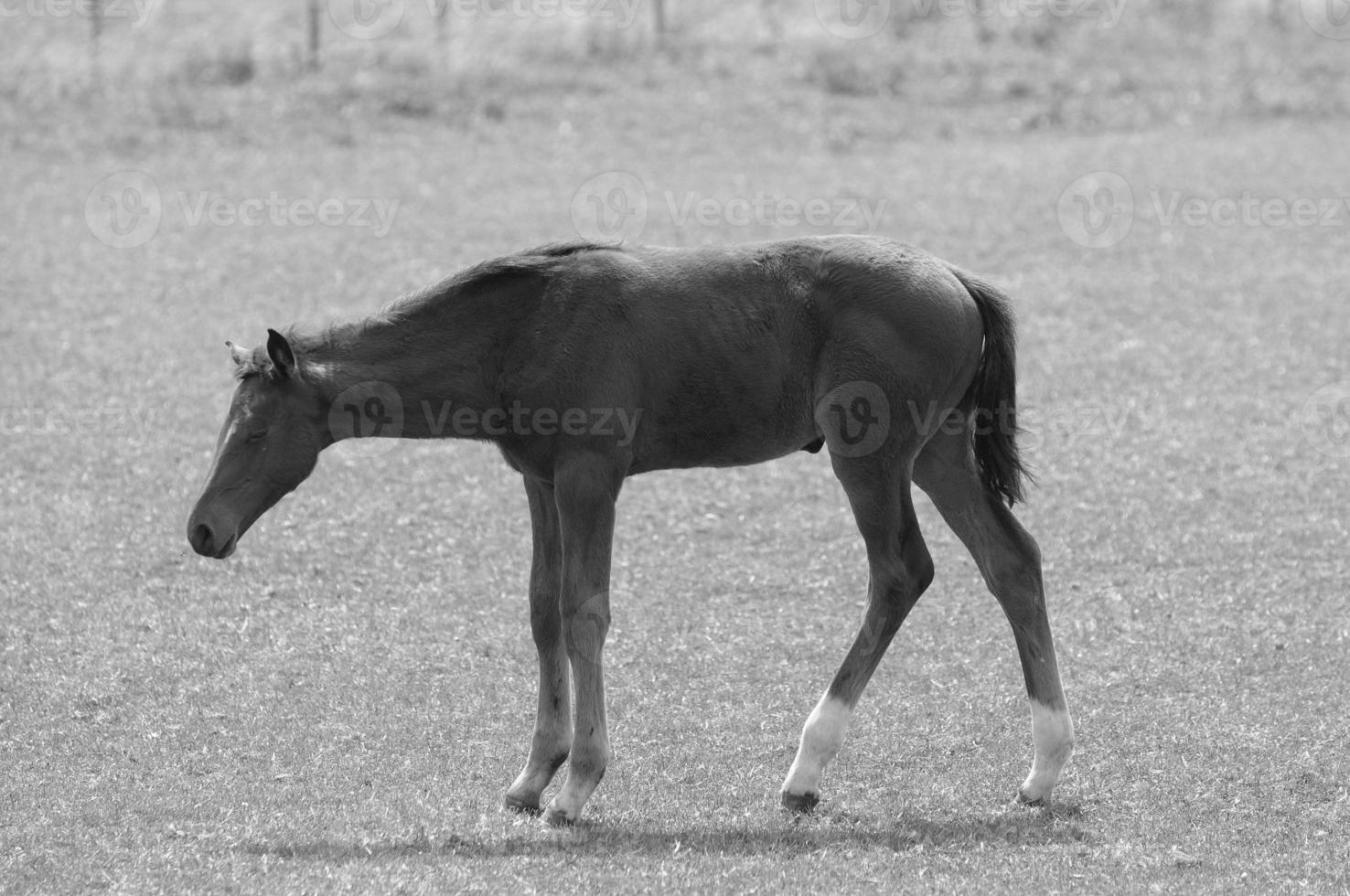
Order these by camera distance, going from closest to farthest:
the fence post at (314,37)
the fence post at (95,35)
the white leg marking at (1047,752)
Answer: the white leg marking at (1047,752) < the fence post at (314,37) < the fence post at (95,35)

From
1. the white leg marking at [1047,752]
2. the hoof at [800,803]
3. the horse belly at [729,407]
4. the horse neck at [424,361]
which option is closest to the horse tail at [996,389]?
the horse belly at [729,407]

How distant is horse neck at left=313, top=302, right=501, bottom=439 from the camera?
7555 mm

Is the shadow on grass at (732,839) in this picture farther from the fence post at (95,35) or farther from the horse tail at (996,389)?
the fence post at (95,35)

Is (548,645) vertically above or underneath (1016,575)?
underneath

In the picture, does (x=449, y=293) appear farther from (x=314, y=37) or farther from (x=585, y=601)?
(x=314, y=37)

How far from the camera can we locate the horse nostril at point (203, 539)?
721cm

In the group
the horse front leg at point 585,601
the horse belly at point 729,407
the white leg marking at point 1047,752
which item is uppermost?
the horse belly at point 729,407

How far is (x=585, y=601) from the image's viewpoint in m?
7.49

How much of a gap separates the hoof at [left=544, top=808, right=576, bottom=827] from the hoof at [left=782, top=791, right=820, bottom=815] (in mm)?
1024

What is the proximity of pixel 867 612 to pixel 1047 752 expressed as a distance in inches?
43.3

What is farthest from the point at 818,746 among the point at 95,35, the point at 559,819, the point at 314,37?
the point at 95,35

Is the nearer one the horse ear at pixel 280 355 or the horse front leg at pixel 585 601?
the horse ear at pixel 280 355

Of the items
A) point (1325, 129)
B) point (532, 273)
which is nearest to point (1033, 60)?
point (1325, 129)

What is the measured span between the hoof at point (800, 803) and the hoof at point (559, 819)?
1.02m
